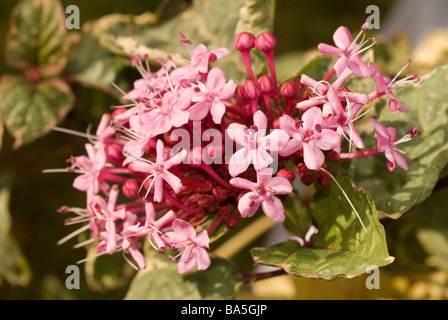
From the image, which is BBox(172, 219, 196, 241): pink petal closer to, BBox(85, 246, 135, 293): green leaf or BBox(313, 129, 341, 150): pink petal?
BBox(313, 129, 341, 150): pink petal

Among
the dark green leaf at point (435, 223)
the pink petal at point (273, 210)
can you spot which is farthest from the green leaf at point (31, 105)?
the dark green leaf at point (435, 223)

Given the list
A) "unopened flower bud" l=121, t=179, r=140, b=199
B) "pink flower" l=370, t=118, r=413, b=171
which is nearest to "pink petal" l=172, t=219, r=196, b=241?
"unopened flower bud" l=121, t=179, r=140, b=199

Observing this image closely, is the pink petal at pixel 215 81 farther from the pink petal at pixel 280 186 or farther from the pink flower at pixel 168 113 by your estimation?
the pink petal at pixel 280 186

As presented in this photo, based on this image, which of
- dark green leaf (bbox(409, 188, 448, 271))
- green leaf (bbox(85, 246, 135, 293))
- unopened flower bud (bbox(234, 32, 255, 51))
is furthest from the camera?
green leaf (bbox(85, 246, 135, 293))

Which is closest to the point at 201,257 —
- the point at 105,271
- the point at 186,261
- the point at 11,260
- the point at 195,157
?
the point at 186,261

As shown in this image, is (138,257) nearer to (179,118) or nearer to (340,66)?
(179,118)
